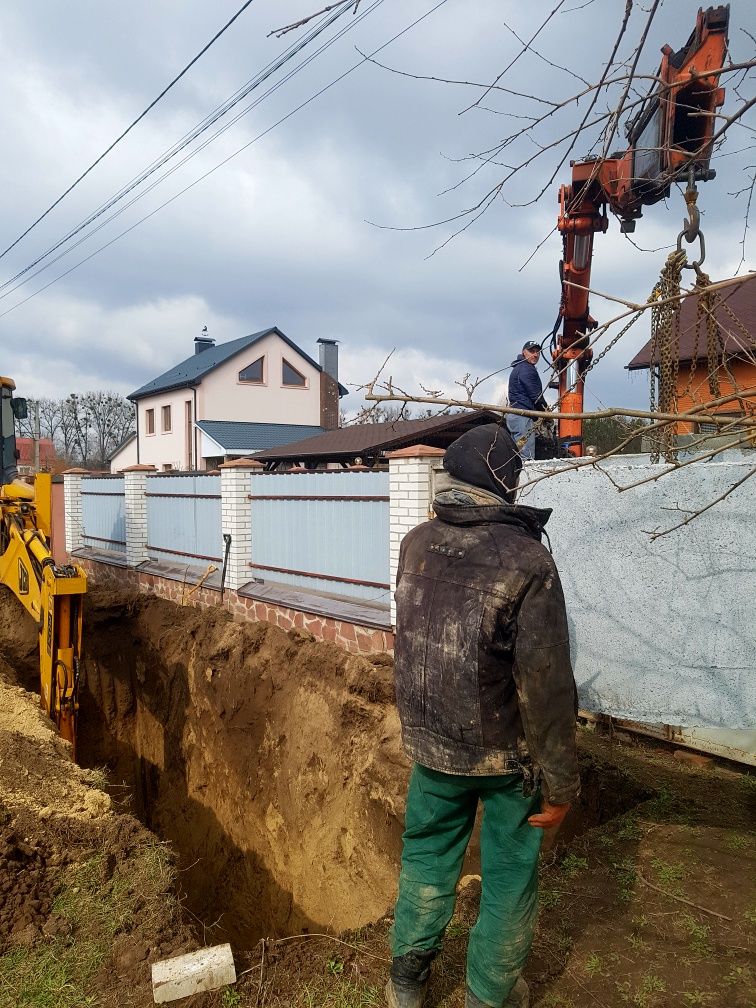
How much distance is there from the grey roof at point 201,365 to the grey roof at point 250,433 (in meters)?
1.94

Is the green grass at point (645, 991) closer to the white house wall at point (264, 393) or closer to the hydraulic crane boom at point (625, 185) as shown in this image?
the hydraulic crane boom at point (625, 185)

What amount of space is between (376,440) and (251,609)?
3145 mm

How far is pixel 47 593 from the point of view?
190 inches

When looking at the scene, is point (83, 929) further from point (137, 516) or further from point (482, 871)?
point (137, 516)

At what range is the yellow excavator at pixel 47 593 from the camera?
4.76 metres

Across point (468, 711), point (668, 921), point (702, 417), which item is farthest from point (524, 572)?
point (668, 921)

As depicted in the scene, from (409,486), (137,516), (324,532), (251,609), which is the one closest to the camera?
(409,486)

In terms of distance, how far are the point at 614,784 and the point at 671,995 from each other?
198 centimetres

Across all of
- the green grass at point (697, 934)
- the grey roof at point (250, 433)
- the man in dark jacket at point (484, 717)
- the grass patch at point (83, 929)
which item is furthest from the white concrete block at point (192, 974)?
the grey roof at point (250, 433)

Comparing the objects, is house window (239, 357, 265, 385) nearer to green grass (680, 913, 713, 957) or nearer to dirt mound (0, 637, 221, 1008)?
dirt mound (0, 637, 221, 1008)

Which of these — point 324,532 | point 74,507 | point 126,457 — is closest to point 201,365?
point 126,457

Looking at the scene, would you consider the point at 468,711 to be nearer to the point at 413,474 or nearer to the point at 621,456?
the point at 621,456

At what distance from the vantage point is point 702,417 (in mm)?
1750

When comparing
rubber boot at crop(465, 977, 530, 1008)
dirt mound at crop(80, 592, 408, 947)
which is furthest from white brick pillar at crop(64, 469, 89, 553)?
rubber boot at crop(465, 977, 530, 1008)
